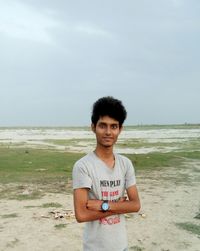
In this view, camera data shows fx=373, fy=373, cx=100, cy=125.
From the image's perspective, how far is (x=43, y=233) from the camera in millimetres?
8383

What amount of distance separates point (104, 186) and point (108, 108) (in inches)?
26.6

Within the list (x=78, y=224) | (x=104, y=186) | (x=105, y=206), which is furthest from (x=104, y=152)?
(x=78, y=224)

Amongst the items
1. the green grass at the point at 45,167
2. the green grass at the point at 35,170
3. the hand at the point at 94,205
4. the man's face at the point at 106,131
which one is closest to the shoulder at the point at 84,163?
the man's face at the point at 106,131

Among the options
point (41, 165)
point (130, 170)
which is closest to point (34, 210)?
point (130, 170)

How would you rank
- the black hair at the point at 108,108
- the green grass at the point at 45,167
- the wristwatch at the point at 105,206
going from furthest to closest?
the green grass at the point at 45,167, the black hair at the point at 108,108, the wristwatch at the point at 105,206

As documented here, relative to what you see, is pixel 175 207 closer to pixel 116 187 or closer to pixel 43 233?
pixel 43 233

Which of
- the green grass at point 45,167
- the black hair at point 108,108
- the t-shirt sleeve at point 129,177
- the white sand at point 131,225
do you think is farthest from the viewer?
the green grass at point 45,167

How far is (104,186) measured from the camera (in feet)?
10.5

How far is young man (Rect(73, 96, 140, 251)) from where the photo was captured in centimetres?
313

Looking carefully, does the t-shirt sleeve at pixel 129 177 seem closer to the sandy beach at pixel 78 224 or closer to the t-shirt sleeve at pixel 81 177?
the t-shirt sleeve at pixel 81 177

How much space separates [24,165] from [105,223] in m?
18.1

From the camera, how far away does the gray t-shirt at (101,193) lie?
3.14m

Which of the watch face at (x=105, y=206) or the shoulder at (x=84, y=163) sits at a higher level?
the shoulder at (x=84, y=163)

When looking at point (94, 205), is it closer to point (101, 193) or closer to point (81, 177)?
point (101, 193)
